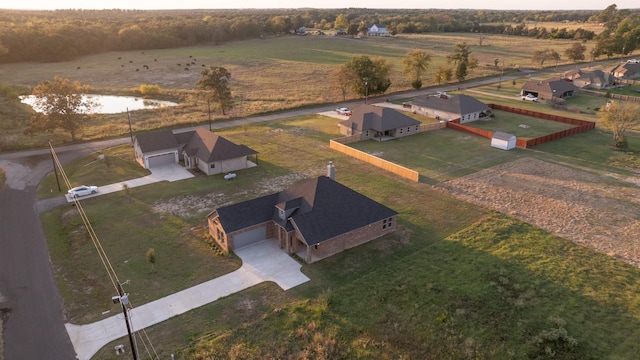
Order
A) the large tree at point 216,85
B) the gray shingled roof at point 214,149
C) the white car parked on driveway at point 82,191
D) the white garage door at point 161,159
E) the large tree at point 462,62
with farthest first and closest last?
1. the large tree at point 462,62
2. the large tree at point 216,85
3. the white garage door at point 161,159
4. the gray shingled roof at point 214,149
5. the white car parked on driveway at point 82,191

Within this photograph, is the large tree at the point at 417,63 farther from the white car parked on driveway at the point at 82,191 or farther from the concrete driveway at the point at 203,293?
the concrete driveway at the point at 203,293

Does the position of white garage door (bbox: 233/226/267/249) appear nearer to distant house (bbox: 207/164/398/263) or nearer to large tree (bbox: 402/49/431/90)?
distant house (bbox: 207/164/398/263)

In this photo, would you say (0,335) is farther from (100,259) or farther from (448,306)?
(448,306)

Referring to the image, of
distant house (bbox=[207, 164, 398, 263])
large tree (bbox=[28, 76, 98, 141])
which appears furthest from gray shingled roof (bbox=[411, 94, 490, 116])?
large tree (bbox=[28, 76, 98, 141])

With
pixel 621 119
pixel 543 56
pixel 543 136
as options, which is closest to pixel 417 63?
pixel 543 136

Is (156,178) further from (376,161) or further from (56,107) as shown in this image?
(376,161)

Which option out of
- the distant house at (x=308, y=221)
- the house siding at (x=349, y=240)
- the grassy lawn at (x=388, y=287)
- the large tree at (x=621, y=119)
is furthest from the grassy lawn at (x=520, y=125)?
the distant house at (x=308, y=221)
